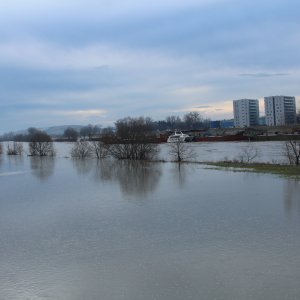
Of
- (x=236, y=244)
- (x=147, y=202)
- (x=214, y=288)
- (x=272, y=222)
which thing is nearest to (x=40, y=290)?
(x=214, y=288)

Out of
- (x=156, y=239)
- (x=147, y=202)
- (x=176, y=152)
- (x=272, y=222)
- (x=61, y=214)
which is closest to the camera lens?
(x=156, y=239)

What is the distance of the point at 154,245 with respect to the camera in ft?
24.0

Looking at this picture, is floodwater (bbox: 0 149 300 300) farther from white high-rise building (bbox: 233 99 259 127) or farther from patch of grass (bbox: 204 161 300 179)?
white high-rise building (bbox: 233 99 259 127)

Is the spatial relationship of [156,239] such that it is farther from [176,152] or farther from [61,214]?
[176,152]

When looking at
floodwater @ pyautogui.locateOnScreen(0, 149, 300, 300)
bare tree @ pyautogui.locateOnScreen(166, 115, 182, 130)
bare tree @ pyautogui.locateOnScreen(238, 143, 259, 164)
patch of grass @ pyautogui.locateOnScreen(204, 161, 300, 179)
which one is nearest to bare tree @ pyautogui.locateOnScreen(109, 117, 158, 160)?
bare tree @ pyautogui.locateOnScreen(238, 143, 259, 164)

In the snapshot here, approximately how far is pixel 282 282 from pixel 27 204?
9.04 metres

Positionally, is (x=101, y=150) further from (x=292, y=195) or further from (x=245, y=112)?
(x=245, y=112)

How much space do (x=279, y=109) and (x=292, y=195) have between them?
5022 inches

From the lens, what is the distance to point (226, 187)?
14.4 metres

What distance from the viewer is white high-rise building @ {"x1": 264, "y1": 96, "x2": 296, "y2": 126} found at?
131m

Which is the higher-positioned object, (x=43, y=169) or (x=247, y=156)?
(x=247, y=156)

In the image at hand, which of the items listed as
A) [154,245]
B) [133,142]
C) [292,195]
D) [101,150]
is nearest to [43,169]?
[133,142]

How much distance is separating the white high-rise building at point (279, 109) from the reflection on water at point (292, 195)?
120 metres

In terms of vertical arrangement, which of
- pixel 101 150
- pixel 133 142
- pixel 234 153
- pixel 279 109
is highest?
pixel 279 109
